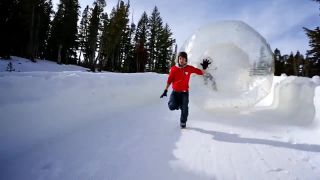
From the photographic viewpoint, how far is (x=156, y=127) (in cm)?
601

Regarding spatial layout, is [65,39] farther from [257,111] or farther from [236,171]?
[236,171]

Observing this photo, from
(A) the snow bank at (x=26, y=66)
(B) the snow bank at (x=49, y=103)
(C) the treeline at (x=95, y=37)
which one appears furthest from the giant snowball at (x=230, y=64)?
(C) the treeline at (x=95, y=37)

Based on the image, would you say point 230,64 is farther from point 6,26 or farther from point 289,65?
point 289,65

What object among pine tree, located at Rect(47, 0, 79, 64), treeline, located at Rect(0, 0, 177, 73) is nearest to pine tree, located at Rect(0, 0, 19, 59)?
treeline, located at Rect(0, 0, 177, 73)

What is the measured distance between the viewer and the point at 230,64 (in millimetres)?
10750

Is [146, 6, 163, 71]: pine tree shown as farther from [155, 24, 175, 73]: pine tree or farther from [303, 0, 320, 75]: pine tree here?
[303, 0, 320, 75]: pine tree

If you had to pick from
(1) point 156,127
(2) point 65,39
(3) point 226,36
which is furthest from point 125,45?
(1) point 156,127

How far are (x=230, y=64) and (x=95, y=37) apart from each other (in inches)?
1315

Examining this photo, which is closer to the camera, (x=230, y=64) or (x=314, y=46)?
(x=230, y=64)

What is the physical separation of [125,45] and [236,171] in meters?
52.0

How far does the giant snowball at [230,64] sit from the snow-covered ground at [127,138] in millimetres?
1726

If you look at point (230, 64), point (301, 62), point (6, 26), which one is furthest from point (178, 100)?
point (301, 62)

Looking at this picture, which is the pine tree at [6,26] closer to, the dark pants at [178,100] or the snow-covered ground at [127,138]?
the snow-covered ground at [127,138]

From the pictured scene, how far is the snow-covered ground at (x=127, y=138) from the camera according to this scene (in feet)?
12.2
